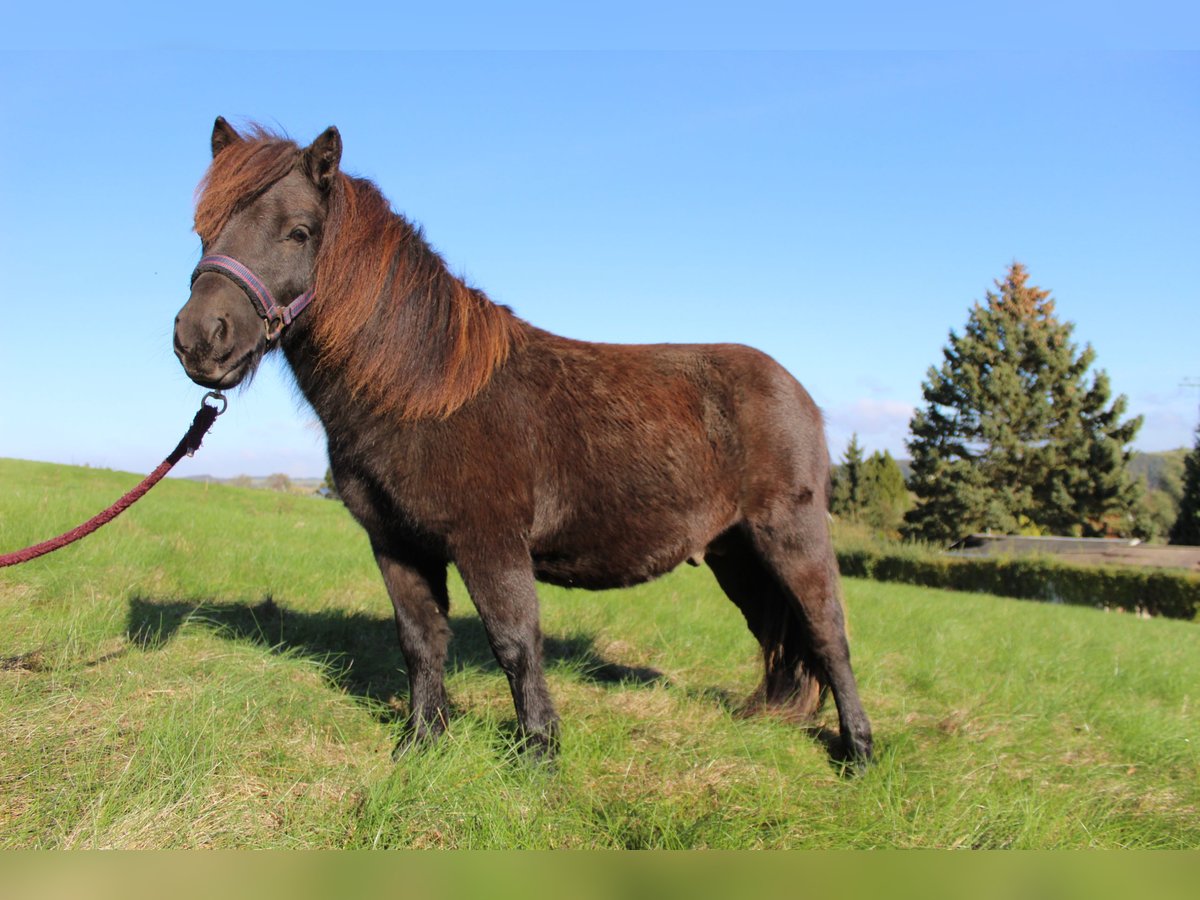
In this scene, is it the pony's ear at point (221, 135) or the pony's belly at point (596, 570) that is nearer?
the pony's ear at point (221, 135)

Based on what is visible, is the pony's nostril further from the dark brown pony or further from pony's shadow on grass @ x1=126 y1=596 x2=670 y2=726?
pony's shadow on grass @ x1=126 y1=596 x2=670 y2=726

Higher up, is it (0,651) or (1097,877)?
(1097,877)

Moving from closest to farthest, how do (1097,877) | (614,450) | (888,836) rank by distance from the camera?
(1097,877)
(888,836)
(614,450)

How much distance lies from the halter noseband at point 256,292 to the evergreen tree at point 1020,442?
158 feet

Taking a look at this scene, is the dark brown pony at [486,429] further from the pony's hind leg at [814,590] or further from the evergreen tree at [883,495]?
the evergreen tree at [883,495]

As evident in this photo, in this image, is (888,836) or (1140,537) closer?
(888,836)

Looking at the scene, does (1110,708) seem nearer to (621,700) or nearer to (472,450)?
(621,700)

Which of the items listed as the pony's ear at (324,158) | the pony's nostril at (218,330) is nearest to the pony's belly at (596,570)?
the pony's nostril at (218,330)

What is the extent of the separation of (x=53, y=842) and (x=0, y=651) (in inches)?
95.5

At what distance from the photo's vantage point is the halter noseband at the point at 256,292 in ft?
10.9

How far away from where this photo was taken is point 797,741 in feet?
15.0

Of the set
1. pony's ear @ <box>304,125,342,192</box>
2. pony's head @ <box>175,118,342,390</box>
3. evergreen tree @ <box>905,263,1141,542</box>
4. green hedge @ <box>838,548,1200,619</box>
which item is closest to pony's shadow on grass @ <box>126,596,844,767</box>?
pony's head @ <box>175,118,342,390</box>

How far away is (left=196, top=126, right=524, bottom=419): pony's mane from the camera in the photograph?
3613mm

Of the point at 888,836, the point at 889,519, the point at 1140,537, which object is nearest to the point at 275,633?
the point at 888,836
